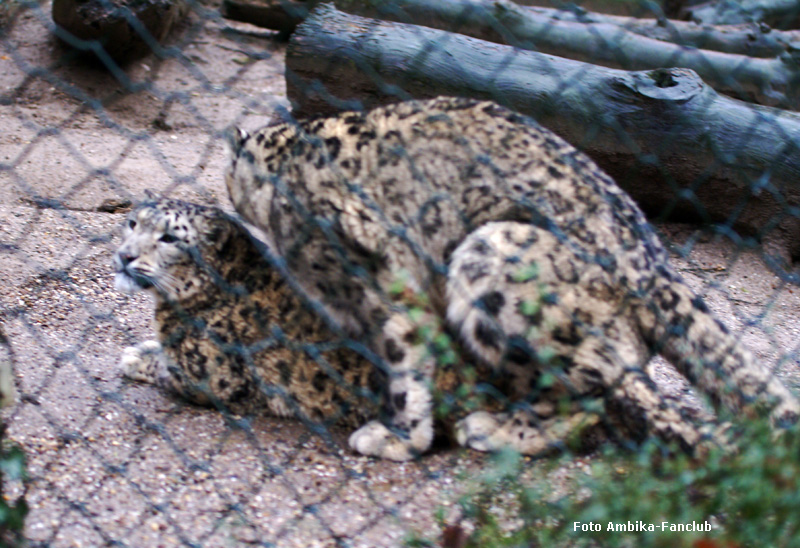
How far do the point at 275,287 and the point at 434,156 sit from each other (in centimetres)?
81

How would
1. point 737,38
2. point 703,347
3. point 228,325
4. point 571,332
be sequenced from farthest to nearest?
point 737,38 → point 228,325 → point 703,347 → point 571,332

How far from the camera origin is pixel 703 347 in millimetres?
2764

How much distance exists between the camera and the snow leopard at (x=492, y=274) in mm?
2643

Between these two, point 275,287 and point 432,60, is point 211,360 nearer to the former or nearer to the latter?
point 275,287

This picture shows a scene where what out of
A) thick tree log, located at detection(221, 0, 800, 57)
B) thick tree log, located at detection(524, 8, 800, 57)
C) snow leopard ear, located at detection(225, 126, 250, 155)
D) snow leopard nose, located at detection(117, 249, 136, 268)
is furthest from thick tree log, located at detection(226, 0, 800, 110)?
snow leopard nose, located at detection(117, 249, 136, 268)

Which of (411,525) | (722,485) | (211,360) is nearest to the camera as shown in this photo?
(722,485)

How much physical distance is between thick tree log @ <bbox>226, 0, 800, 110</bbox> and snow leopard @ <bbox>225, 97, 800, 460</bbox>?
2981mm

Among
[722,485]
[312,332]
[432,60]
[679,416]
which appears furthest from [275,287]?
[432,60]

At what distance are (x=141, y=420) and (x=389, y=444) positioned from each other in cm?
92

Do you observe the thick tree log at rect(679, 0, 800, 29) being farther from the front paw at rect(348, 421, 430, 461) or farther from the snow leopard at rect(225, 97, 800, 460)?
the front paw at rect(348, 421, 430, 461)

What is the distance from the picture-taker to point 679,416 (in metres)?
2.58

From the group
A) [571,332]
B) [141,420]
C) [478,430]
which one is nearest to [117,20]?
[141,420]

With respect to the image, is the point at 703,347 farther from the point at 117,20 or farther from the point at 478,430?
the point at 117,20

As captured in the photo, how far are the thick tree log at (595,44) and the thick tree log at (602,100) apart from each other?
3.19 feet
